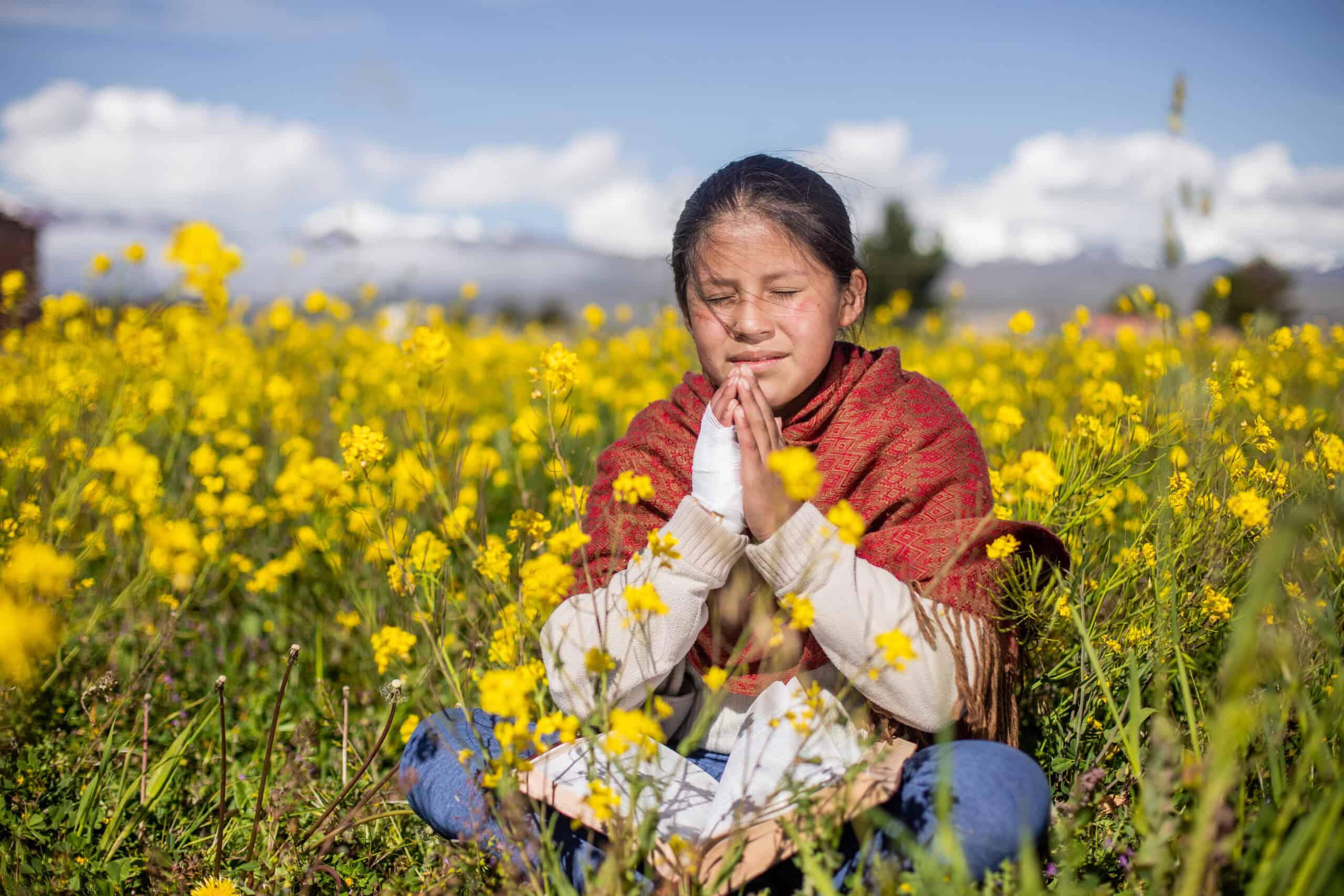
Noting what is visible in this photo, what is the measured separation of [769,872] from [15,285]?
12.8ft

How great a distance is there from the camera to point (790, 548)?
52.5 inches

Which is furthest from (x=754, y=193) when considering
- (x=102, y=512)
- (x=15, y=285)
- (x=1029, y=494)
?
(x=15, y=285)

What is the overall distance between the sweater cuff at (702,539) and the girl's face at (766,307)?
337 mm

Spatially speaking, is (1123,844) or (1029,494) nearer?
(1123,844)

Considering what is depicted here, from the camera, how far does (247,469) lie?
2.78 m

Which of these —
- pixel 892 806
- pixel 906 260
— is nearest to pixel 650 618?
pixel 892 806

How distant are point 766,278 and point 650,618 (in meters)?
0.66

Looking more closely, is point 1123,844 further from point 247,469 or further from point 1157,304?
point 247,469

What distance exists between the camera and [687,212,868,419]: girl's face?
162 cm

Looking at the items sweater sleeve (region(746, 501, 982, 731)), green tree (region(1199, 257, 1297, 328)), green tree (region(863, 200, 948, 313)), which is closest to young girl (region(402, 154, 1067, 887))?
sweater sleeve (region(746, 501, 982, 731))

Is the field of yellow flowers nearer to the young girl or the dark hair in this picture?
the young girl

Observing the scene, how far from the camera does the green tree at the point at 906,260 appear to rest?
4028 centimetres

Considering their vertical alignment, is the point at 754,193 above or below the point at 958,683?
above

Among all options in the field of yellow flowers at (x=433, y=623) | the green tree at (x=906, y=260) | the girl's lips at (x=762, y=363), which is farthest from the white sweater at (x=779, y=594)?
the green tree at (x=906, y=260)
